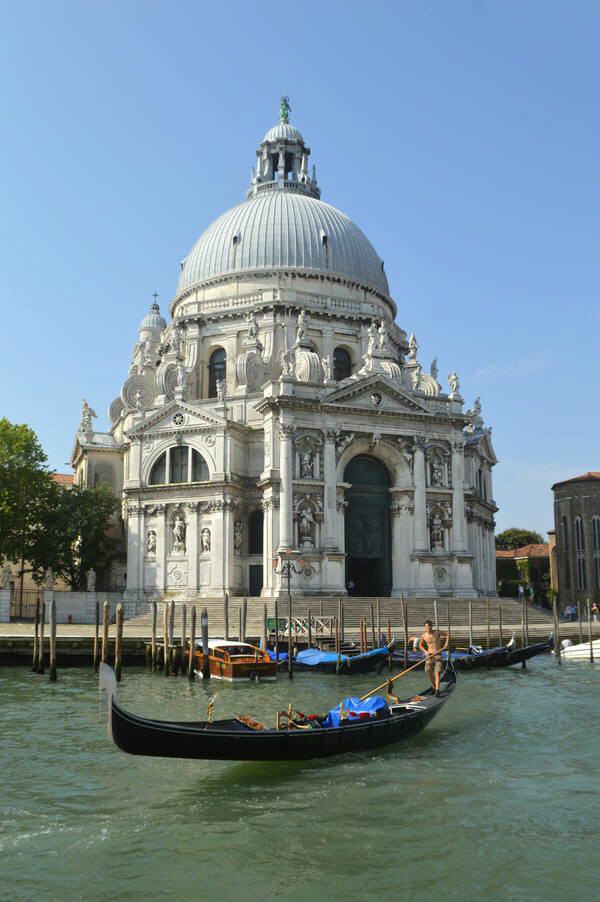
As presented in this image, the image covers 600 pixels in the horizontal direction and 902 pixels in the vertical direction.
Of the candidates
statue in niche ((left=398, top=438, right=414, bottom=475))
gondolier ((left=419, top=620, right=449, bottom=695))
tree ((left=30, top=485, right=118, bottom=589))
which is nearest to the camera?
gondolier ((left=419, top=620, right=449, bottom=695))

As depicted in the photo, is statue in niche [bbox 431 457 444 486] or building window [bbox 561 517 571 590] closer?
statue in niche [bbox 431 457 444 486]

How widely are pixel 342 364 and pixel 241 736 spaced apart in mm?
33088

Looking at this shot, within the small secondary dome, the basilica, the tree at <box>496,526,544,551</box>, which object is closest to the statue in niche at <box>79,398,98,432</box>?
the basilica

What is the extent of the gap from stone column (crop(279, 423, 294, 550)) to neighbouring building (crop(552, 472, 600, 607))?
26573 millimetres

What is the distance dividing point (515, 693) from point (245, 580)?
18.2m

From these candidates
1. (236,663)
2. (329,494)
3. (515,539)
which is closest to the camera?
(236,663)

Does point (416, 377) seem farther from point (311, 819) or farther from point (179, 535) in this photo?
point (311, 819)

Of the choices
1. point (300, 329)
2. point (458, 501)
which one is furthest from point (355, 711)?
point (300, 329)

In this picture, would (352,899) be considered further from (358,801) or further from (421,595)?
(421,595)

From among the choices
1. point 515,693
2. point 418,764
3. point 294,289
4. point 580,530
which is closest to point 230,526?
point 294,289

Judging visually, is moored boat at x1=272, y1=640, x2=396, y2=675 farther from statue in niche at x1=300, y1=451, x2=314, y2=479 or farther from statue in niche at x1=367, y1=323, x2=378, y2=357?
statue in niche at x1=367, y1=323, x2=378, y2=357

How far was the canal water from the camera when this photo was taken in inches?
335

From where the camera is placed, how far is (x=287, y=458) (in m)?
35.2

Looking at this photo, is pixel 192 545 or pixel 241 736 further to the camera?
pixel 192 545
